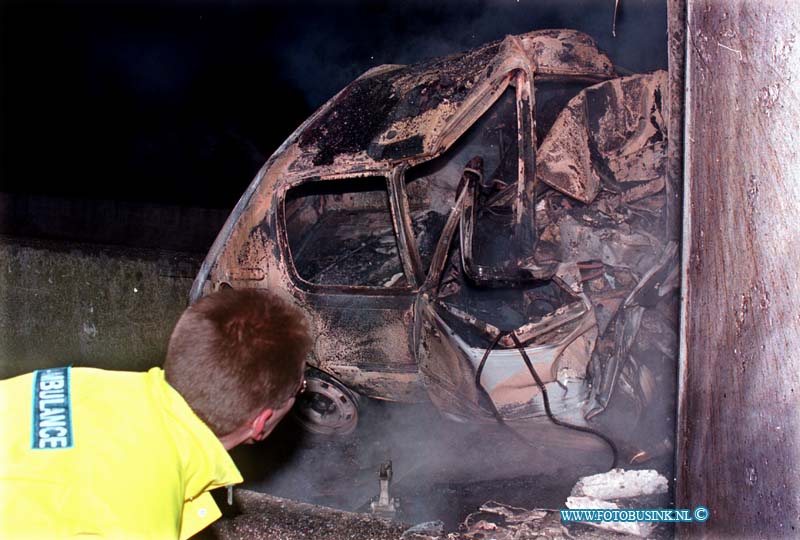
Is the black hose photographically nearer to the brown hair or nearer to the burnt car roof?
the burnt car roof

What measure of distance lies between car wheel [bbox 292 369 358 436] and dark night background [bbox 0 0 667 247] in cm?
341

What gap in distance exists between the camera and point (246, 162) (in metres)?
7.75

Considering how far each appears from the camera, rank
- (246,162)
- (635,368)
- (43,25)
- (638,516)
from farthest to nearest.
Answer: (43,25) < (246,162) < (635,368) < (638,516)

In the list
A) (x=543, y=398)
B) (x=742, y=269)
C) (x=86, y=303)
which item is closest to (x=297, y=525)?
(x=543, y=398)

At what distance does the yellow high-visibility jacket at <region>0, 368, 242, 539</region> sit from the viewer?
61.1 inches

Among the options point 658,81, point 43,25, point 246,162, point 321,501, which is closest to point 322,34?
point 246,162

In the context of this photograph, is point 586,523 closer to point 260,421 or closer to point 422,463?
point 422,463

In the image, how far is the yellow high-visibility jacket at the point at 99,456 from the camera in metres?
1.55

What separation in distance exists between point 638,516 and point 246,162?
564 centimetres

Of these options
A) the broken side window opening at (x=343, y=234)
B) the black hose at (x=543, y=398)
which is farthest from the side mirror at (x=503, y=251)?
the broken side window opening at (x=343, y=234)

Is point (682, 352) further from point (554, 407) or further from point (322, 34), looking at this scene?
point (322, 34)

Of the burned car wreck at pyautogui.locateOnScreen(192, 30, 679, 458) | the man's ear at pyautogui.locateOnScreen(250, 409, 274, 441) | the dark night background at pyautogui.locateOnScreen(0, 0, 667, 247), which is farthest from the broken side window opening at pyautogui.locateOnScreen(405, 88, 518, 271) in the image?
the dark night background at pyautogui.locateOnScreen(0, 0, 667, 247)

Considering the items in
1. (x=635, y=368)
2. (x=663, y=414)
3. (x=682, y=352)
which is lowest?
(x=663, y=414)

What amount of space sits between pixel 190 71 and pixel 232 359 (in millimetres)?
7282
